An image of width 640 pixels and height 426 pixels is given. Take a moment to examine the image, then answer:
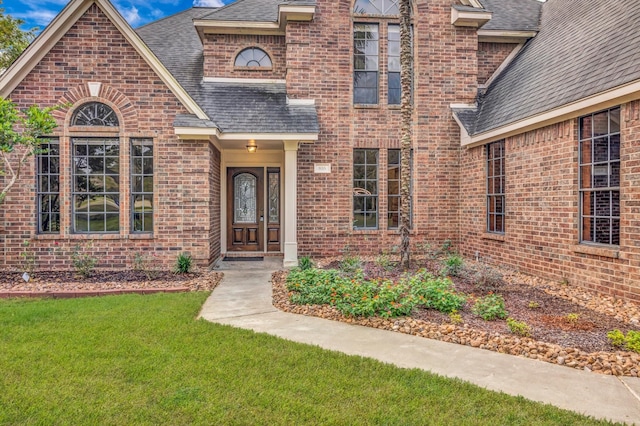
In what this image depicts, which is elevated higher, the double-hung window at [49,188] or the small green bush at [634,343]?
the double-hung window at [49,188]

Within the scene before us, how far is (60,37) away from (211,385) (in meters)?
8.74

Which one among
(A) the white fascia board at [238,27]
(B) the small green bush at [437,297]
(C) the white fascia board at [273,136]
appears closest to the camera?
(B) the small green bush at [437,297]

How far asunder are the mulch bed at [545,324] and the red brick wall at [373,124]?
371 centimetres

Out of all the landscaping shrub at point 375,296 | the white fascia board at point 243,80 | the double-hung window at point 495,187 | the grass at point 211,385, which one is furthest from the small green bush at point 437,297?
the white fascia board at point 243,80

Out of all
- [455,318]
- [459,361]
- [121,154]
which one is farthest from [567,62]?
[121,154]

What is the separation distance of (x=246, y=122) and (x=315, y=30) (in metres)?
3.31

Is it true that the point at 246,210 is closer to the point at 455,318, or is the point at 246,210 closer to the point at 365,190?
the point at 365,190

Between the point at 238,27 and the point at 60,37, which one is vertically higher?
the point at 238,27

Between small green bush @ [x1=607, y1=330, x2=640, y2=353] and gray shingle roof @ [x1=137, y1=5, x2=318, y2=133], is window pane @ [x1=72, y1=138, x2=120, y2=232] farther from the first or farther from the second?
small green bush @ [x1=607, y1=330, x2=640, y2=353]

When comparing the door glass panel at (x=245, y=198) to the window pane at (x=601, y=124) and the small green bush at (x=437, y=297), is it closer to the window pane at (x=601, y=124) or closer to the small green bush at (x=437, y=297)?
the small green bush at (x=437, y=297)

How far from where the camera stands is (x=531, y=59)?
10266 millimetres

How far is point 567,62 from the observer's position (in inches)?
325

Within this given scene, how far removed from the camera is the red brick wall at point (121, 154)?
8.62 m

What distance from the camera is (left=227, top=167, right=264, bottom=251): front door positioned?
12.0 metres
